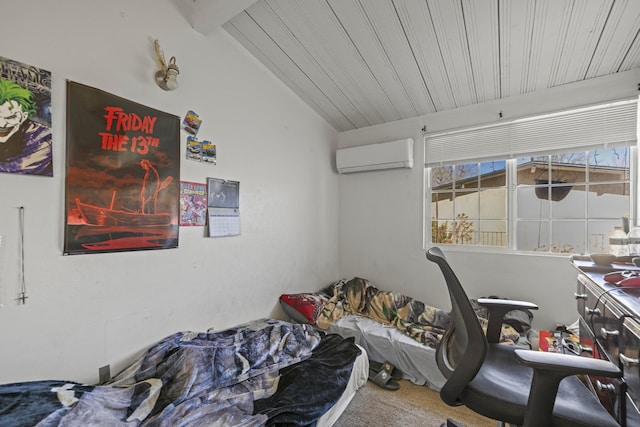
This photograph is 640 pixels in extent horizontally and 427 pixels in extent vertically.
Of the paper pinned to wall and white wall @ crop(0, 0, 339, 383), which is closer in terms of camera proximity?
white wall @ crop(0, 0, 339, 383)

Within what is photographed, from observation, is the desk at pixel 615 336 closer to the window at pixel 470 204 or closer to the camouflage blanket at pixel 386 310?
the camouflage blanket at pixel 386 310

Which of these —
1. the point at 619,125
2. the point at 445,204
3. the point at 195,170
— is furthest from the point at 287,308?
the point at 619,125

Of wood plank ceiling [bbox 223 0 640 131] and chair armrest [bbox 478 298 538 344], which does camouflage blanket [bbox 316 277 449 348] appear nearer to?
chair armrest [bbox 478 298 538 344]

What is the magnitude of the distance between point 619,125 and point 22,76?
12.1ft

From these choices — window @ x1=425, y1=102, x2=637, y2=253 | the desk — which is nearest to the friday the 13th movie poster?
the desk

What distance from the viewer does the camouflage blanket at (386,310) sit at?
7.28 feet

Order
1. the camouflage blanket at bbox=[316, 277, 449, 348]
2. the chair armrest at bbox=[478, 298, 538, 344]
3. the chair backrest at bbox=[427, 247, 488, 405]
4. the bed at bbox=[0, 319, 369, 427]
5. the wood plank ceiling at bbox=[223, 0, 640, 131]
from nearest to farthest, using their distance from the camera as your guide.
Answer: the chair backrest at bbox=[427, 247, 488, 405], the bed at bbox=[0, 319, 369, 427], the chair armrest at bbox=[478, 298, 538, 344], the wood plank ceiling at bbox=[223, 0, 640, 131], the camouflage blanket at bbox=[316, 277, 449, 348]

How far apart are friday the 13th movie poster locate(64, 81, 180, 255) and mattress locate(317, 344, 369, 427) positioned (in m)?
1.40

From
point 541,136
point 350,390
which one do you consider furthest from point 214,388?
point 541,136

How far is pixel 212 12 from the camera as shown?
1.82 m

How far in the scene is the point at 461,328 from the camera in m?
1.18

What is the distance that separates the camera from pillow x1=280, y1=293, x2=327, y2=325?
7.86ft

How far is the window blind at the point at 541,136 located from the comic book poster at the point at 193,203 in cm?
220

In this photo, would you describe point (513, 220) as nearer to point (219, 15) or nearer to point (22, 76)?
point (219, 15)
